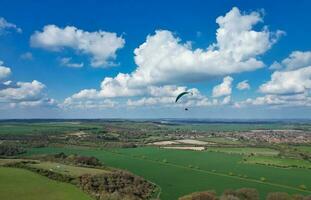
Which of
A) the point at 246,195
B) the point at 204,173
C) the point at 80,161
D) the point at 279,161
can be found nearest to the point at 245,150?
the point at 279,161

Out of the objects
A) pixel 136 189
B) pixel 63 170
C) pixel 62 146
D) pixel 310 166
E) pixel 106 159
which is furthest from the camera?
pixel 62 146

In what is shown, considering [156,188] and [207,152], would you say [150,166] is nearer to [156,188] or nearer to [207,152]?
[156,188]

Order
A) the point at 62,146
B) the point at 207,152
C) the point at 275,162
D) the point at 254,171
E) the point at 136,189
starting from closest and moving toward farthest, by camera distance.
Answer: the point at 136,189 → the point at 254,171 → the point at 275,162 → the point at 207,152 → the point at 62,146

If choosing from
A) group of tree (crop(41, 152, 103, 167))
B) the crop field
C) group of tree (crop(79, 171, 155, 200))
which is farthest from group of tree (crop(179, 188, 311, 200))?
group of tree (crop(41, 152, 103, 167))

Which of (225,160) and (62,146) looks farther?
(62,146)

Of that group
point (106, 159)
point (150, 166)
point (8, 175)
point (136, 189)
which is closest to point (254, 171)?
point (150, 166)

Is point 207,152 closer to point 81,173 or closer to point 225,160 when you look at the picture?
point 225,160

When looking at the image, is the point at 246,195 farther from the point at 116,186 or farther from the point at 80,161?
the point at 80,161

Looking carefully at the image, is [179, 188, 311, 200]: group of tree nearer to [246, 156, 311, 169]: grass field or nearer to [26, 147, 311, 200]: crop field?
[26, 147, 311, 200]: crop field
